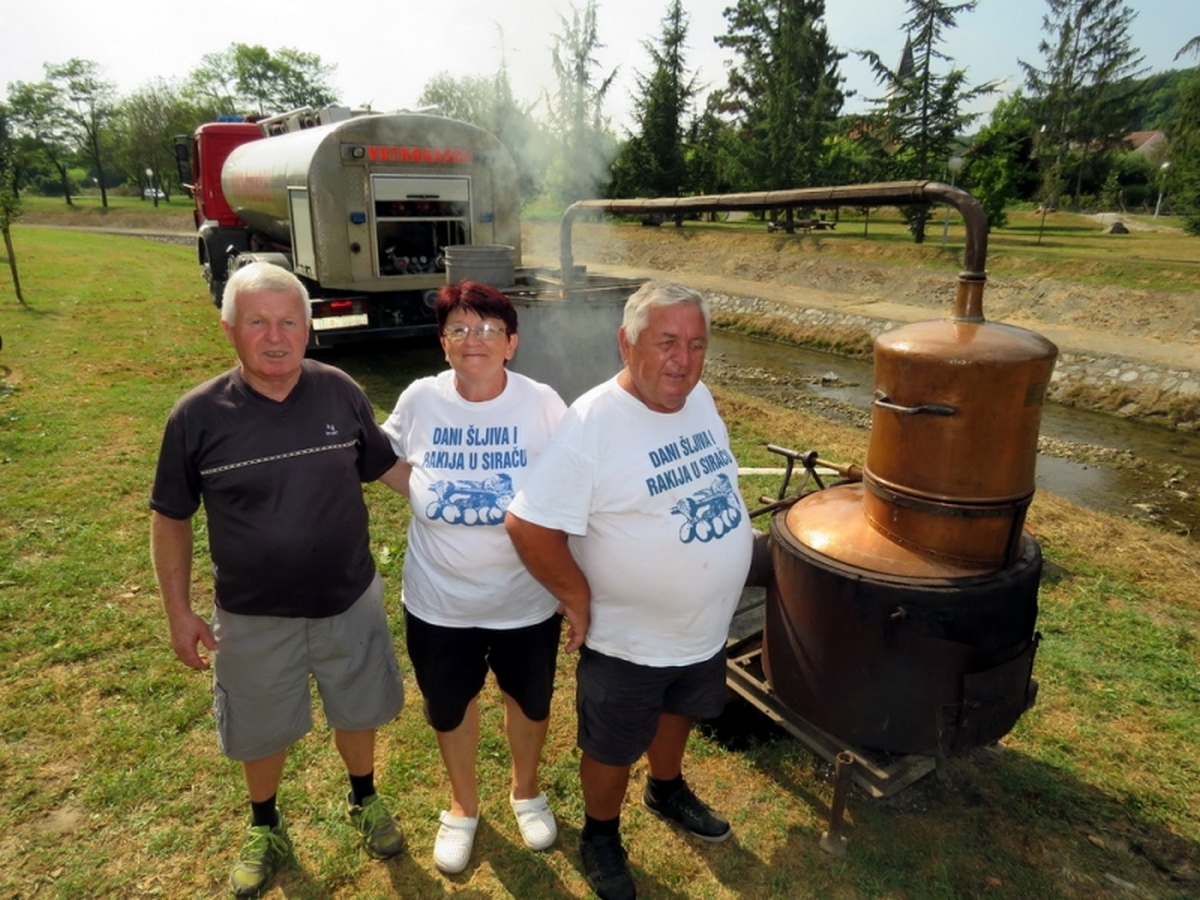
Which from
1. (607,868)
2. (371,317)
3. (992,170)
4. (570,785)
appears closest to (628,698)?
(607,868)

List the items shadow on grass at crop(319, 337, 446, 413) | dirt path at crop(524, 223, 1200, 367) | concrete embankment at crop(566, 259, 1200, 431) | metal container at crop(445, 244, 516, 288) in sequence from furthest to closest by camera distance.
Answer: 1. dirt path at crop(524, 223, 1200, 367)
2. concrete embankment at crop(566, 259, 1200, 431)
3. shadow on grass at crop(319, 337, 446, 413)
4. metal container at crop(445, 244, 516, 288)

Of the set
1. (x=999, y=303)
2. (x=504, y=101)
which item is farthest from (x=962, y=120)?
(x=504, y=101)

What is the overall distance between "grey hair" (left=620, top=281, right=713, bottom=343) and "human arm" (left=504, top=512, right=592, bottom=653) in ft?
2.00

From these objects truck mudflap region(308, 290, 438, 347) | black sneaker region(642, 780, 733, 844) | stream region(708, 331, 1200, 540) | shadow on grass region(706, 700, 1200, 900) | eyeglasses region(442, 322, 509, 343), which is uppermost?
eyeglasses region(442, 322, 509, 343)

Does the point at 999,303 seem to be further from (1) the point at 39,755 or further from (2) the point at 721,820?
(1) the point at 39,755

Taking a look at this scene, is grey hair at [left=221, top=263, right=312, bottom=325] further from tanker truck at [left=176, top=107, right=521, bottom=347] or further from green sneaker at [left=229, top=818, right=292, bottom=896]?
tanker truck at [left=176, top=107, right=521, bottom=347]

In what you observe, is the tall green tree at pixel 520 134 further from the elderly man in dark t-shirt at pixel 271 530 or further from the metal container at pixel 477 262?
the elderly man in dark t-shirt at pixel 271 530

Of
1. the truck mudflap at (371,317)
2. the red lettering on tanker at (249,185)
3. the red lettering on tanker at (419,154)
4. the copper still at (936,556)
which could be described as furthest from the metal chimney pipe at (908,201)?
the red lettering on tanker at (249,185)

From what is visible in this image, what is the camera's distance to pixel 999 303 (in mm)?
15617

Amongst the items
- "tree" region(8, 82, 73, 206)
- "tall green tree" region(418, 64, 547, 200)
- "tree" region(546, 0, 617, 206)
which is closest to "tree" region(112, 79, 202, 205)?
"tree" region(8, 82, 73, 206)

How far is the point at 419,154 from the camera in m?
8.09

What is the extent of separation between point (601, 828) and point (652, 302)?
1743mm

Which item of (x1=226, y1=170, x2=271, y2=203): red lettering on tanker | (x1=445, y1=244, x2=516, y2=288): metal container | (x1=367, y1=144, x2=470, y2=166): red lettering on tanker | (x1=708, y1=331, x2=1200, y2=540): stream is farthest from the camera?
(x1=226, y1=170, x2=271, y2=203): red lettering on tanker

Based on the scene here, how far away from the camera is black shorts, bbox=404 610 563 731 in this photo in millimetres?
2270
